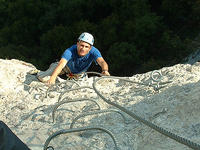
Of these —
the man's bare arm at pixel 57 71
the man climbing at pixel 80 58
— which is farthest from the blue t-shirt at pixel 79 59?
the man's bare arm at pixel 57 71

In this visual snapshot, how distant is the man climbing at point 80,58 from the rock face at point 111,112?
222mm

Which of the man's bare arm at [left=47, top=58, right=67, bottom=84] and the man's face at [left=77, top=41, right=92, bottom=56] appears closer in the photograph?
the man's bare arm at [left=47, top=58, right=67, bottom=84]

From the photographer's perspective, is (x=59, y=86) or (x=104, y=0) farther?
(x=104, y=0)

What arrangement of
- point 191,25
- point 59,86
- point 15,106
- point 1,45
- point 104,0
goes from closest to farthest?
point 15,106, point 59,86, point 191,25, point 104,0, point 1,45

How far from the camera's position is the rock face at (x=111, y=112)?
1.95 m

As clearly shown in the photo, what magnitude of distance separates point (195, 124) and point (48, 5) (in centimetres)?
1224

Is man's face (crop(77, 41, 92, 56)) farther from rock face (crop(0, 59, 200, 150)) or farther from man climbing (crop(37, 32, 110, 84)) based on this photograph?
rock face (crop(0, 59, 200, 150))

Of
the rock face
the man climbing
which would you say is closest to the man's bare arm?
the man climbing

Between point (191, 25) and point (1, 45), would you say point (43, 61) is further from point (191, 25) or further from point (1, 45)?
point (191, 25)

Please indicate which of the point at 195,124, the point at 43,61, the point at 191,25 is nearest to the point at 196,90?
the point at 195,124

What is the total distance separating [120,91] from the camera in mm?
3115

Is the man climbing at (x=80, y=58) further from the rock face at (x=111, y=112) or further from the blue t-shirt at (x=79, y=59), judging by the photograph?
the rock face at (x=111, y=112)

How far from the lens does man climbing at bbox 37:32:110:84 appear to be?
338cm

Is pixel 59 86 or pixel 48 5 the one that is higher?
pixel 48 5
